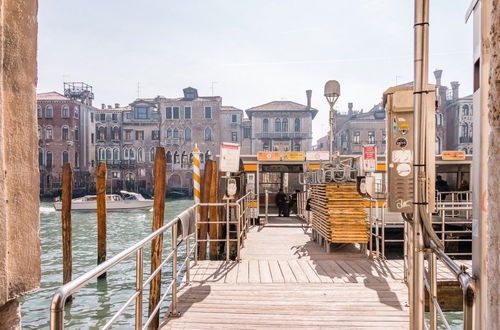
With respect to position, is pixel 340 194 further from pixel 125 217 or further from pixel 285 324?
pixel 125 217

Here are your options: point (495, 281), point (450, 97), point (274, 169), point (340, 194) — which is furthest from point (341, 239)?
point (450, 97)

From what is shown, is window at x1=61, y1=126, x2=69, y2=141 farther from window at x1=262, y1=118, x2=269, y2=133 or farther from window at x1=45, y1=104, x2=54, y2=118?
window at x1=262, y1=118, x2=269, y2=133

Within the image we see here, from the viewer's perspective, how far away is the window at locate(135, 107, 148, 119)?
165 feet

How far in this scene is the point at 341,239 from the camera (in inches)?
328

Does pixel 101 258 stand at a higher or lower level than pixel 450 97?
lower

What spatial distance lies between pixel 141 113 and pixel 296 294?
48.0m

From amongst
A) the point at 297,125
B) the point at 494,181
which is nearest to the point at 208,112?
the point at 297,125

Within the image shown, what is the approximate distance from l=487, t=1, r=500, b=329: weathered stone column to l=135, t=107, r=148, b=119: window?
51.4 meters

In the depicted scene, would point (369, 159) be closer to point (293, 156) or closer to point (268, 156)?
point (293, 156)

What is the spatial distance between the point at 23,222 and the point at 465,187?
2016 cm

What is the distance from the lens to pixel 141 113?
50344 millimetres

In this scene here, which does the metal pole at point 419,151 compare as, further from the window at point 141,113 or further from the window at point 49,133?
the window at point 49,133

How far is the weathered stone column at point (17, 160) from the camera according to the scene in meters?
1.51

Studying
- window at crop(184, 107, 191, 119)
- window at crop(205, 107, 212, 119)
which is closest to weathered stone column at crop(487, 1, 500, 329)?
window at crop(205, 107, 212, 119)
